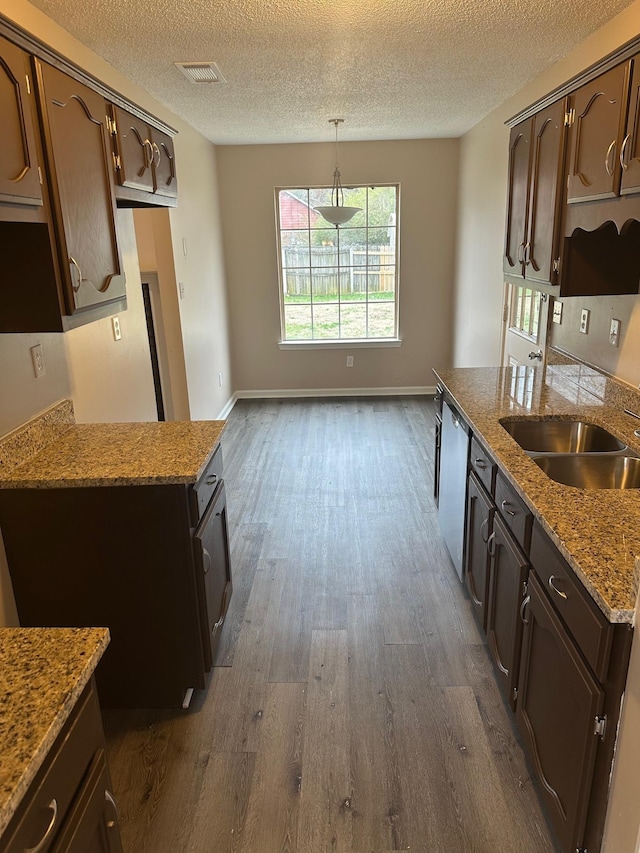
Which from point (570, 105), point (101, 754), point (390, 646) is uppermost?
point (570, 105)

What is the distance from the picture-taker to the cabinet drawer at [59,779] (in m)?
0.88

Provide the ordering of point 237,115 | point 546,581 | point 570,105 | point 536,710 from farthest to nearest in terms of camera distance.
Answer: point 237,115
point 570,105
point 536,710
point 546,581

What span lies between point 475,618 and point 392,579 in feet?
1.55

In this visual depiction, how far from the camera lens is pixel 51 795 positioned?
0.96 metres

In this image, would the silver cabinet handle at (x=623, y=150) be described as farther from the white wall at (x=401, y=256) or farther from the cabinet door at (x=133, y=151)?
the white wall at (x=401, y=256)

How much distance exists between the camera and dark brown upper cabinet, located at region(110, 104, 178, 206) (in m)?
2.09

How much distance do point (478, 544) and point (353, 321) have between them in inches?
163

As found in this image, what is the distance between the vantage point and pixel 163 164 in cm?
254

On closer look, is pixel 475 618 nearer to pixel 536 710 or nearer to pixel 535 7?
pixel 536 710

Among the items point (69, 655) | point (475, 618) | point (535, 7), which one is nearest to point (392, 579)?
point (475, 618)

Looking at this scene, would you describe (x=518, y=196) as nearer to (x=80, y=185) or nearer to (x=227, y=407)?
(x=80, y=185)

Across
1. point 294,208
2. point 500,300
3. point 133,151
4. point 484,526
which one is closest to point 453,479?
point 484,526

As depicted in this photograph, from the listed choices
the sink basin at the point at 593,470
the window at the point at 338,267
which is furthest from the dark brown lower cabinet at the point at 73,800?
the window at the point at 338,267

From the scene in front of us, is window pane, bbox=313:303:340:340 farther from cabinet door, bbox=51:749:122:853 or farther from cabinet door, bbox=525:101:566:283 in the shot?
cabinet door, bbox=51:749:122:853
